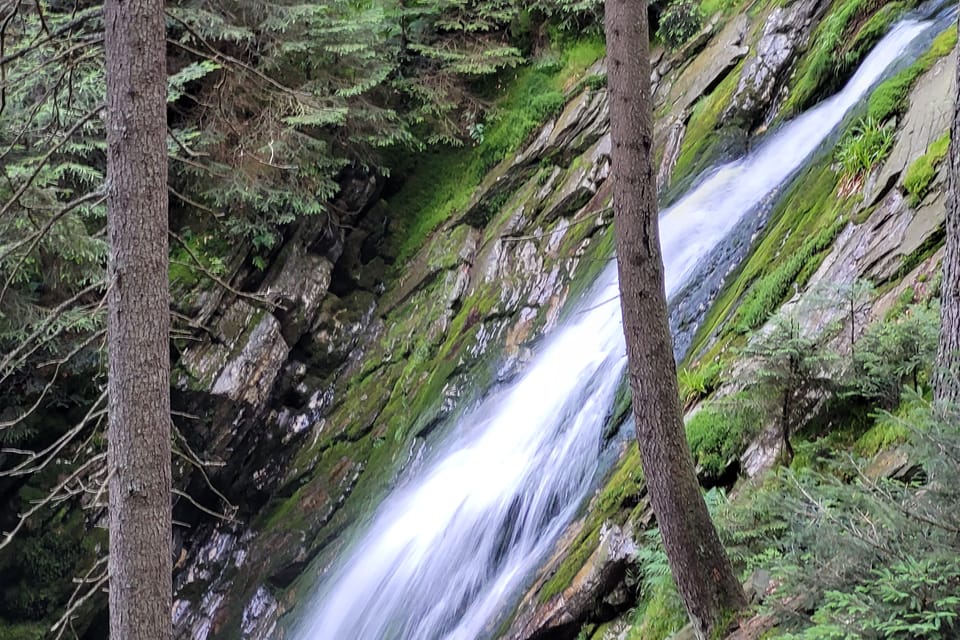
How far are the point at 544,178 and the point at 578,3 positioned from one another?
3.82m

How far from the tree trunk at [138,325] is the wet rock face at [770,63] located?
746cm

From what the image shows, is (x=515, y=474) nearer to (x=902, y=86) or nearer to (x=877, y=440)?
(x=877, y=440)

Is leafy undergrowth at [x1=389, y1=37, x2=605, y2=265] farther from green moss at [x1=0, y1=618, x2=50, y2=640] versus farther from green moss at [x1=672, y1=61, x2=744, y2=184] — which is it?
green moss at [x1=0, y1=618, x2=50, y2=640]

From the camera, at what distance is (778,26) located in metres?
9.86

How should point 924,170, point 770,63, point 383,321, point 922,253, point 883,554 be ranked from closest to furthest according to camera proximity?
point 883,554
point 922,253
point 924,170
point 770,63
point 383,321

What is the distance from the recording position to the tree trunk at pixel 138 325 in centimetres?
370

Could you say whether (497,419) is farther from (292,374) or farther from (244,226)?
(244,226)

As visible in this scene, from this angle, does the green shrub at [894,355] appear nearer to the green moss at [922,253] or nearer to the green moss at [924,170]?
the green moss at [922,253]

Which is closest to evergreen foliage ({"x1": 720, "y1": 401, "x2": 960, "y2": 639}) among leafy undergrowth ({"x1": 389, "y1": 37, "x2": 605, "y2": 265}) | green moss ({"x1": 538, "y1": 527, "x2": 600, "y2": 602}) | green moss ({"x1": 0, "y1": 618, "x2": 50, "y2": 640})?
green moss ({"x1": 538, "y1": 527, "x2": 600, "y2": 602})

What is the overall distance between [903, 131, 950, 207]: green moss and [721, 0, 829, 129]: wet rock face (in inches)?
148

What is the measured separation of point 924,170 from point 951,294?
2.77 m

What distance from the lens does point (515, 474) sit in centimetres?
750

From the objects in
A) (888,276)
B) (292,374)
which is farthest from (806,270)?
(292,374)

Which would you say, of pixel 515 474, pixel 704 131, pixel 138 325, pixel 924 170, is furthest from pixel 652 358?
pixel 704 131
